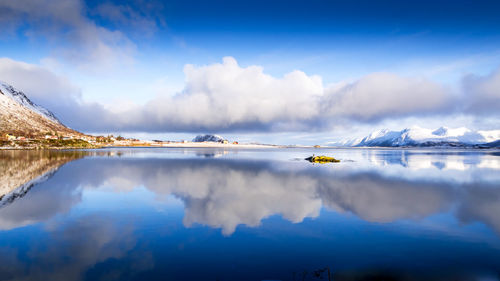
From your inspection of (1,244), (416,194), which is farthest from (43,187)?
(416,194)

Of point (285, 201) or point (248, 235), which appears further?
point (285, 201)

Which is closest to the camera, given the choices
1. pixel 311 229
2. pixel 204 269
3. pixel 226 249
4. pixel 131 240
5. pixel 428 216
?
pixel 204 269

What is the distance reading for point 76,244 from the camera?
32.6 feet

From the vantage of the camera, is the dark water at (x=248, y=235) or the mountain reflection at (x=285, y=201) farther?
the mountain reflection at (x=285, y=201)

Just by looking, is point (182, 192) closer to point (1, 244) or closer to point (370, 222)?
point (1, 244)

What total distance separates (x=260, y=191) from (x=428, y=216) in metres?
11.5

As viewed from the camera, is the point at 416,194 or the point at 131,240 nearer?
the point at 131,240

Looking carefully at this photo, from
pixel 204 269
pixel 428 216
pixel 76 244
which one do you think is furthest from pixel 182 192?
pixel 428 216

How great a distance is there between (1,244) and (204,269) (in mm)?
8282

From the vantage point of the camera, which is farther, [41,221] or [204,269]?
[41,221]

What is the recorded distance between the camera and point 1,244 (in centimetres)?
973

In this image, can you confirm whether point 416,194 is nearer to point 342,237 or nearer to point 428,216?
point 428,216

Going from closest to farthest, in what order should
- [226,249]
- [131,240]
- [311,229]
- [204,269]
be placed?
[204,269] < [226,249] < [131,240] < [311,229]

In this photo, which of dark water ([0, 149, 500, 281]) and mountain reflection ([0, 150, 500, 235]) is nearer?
dark water ([0, 149, 500, 281])
